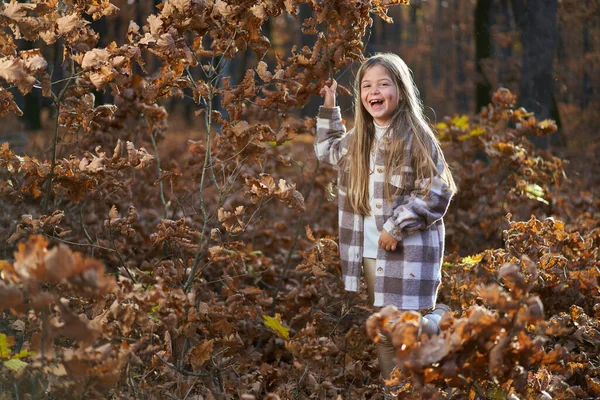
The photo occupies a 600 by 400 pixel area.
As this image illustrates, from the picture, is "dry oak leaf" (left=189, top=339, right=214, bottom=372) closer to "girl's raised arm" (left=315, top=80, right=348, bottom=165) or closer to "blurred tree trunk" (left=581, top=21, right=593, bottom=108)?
"girl's raised arm" (left=315, top=80, right=348, bottom=165)

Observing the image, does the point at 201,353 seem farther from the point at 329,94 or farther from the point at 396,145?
the point at 329,94

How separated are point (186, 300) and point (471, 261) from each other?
1862 mm

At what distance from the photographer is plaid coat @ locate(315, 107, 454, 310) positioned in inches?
120

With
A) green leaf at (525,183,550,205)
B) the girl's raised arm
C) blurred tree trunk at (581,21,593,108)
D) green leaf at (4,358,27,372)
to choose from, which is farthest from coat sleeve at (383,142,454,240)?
blurred tree trunk at (581,21,593,108)

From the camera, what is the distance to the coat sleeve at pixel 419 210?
119 inches

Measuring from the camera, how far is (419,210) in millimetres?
3020

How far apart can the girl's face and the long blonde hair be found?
26mm

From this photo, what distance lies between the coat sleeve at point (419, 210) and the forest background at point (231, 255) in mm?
449

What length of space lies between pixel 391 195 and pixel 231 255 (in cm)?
95

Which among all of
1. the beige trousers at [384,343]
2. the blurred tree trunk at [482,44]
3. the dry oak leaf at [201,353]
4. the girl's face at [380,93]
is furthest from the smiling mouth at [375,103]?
the blurred tree trunk at [482,44]

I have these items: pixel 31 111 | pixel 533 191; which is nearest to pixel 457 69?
pixel 31 111

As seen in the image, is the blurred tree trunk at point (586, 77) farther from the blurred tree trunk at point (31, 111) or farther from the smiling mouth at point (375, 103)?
the smiling mouth at point (375, 103)

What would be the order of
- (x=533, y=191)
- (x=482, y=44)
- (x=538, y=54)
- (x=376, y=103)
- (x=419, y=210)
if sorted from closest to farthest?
(x=419, y=210), (x=376, y=103), (x=533, y=191), (x=538, y=54), (x=482, y=44)

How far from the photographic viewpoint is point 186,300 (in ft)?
8.18
